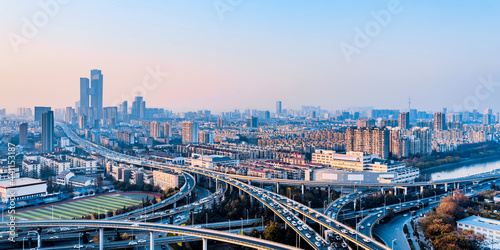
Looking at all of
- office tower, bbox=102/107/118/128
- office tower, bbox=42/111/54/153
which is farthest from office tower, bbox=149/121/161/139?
office tower, bbox=102/107/118/128

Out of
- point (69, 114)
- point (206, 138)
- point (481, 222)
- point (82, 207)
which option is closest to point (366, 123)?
point (206, 138)

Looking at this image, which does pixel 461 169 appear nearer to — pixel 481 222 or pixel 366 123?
pixel 481 222

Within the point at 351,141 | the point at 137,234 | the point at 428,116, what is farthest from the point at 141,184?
the point at 428,116

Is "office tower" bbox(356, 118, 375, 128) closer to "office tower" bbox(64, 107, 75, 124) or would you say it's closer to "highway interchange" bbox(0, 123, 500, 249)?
"highway interchange" bbox(0, 123, 500, 249)

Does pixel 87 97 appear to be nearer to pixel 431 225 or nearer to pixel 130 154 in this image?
pixel 130 154

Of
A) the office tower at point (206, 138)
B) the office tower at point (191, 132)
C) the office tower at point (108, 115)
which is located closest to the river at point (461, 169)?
the office tower at point (206, 138)
